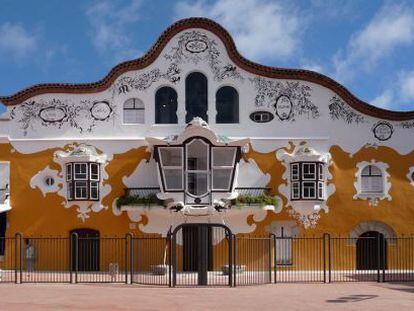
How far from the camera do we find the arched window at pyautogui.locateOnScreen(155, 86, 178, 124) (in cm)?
3153

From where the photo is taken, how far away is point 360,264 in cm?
3092

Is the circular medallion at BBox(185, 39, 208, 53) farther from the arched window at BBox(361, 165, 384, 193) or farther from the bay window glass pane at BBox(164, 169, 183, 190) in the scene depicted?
the arched window at BBox(361, 165, 384, 193)

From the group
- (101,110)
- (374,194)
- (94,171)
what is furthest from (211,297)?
(101,110)

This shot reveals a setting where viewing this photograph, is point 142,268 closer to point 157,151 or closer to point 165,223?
point 165,223

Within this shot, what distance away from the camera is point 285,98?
1242 inches

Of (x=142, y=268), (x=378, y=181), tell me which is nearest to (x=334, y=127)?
(x=378, y=181)

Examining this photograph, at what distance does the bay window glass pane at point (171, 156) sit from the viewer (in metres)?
30.3

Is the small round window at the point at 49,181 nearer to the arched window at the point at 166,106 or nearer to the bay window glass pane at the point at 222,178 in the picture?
the arched window at the point at 166,106

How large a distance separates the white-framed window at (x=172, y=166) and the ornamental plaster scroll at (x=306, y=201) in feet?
14.9

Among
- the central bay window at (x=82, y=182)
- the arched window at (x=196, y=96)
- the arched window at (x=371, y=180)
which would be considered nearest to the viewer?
the central bay window at (x=82, y=182)

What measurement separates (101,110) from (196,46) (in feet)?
17.4

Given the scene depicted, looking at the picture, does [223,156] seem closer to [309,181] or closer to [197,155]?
[197,155]

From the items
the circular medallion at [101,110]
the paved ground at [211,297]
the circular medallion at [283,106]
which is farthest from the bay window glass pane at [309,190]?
the circular medallion at [101,110]

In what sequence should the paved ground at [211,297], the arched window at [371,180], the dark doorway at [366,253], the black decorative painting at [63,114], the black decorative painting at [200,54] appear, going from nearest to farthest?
the paved ground at [211,297], the dark doorway at [366,253], the arched window at [371,180], the black decorative painting at [63,114], the black decorative painting at [200,54]
